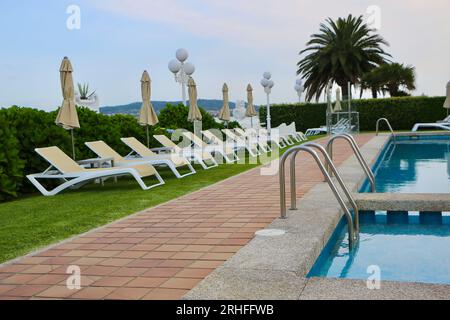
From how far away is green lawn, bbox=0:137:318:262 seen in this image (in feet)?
15.9

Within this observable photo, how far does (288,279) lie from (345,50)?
32.3 m

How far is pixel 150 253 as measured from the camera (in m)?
4.00

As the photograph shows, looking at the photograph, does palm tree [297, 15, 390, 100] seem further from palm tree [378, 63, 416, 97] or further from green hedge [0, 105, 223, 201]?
green hedge [0, 105, 223, 201]

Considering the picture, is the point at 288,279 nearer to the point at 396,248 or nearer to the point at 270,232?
the point at 270,232

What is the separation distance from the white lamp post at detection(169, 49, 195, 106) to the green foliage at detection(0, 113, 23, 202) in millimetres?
9823

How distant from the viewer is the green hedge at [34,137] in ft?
26.6

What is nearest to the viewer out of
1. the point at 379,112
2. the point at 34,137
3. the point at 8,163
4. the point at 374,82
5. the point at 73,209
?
the point at 73,209

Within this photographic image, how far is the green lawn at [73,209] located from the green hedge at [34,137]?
44 centimetres

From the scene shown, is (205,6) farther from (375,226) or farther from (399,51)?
(399,51)

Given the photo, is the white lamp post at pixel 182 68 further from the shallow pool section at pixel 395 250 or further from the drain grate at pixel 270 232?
the drain grate at pixel 270 232

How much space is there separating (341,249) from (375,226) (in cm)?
112

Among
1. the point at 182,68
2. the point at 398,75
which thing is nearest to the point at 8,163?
the point at 182,68

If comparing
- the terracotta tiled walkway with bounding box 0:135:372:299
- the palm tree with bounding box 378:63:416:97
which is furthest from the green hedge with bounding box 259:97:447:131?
the terracotta tiled walkway with bounding box 0:135:372:299
